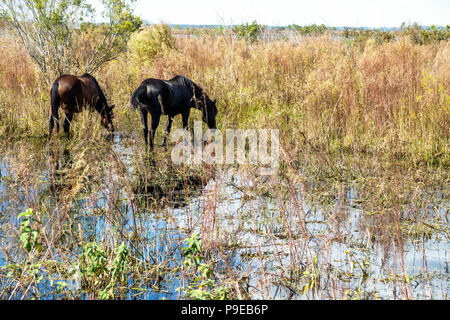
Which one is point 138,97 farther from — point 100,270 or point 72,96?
point 100,270

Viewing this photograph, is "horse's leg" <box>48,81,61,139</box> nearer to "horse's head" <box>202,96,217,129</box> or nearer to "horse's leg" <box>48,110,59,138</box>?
"horse's leg" <box>48,110,59,138</box>

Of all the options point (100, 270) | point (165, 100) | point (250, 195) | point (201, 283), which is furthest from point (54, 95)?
point (201, 283)

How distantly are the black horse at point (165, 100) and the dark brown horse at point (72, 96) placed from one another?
890mm

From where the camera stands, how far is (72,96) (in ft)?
27.1

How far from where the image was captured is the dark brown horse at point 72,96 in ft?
→ 26.7

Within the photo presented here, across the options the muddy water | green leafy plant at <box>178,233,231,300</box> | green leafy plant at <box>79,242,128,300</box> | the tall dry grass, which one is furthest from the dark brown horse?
green leafy plant at <box>178,233,231,300</box>

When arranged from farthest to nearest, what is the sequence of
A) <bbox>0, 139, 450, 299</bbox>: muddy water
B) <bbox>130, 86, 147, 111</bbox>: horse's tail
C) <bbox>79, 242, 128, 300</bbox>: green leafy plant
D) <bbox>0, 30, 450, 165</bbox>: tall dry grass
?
1. <bbox>130, 86, 147, 111</bbox>: horse's tail
2. <bbox>0, 30, 450, 165</bbox>: tall dry grass
3. <bbox>0, 139, 450, 299</bbox>: muddy water
4. <bbox>79, 242, 128, 300</bbox>: green leafy plant

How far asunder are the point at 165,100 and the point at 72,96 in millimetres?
1601

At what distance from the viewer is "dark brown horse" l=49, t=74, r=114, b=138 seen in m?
8.14

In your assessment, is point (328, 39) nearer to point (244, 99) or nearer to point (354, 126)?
point (244, 99)

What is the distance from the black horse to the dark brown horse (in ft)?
2.92

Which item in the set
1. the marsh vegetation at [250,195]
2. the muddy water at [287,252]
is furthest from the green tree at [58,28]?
the muddy water at [287,252]

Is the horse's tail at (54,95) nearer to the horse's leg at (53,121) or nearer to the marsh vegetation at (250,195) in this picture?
the horse's leg at (53,121)
